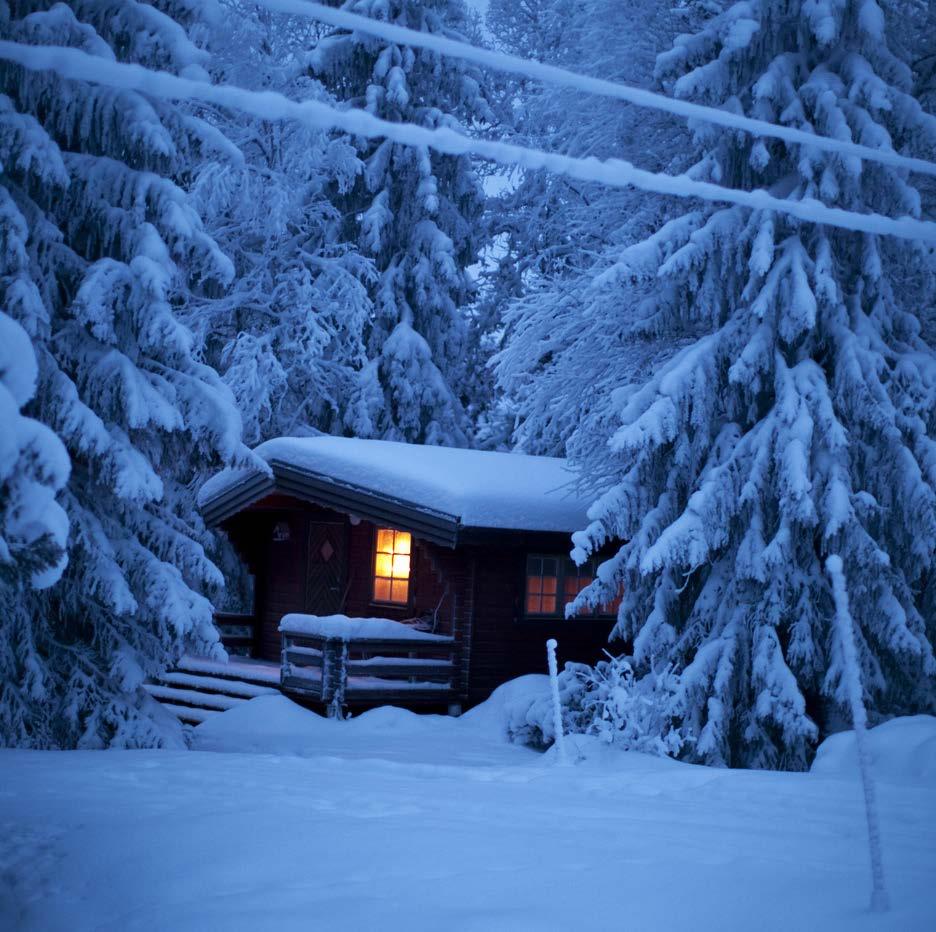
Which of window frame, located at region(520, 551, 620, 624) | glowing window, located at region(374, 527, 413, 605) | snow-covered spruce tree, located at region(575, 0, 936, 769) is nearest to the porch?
glowing window, located at region(374, 527, 413, 605)

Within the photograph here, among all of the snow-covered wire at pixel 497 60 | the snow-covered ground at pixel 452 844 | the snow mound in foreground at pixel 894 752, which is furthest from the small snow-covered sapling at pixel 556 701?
the snow-covered wire at pixel 497 60

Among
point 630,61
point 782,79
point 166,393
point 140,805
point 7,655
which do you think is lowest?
point 140,805

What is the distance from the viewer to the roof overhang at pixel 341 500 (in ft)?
59.2

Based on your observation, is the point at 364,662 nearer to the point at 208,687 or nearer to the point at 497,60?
the point at 208,687

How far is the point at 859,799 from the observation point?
362 inches

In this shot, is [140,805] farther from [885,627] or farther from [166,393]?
[885,627]

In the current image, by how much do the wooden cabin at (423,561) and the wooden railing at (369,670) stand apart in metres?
0.02

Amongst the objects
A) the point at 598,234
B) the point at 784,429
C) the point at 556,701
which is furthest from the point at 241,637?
the point at 784,429

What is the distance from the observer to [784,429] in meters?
13.1

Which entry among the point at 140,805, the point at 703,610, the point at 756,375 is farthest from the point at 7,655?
the point at 756,375

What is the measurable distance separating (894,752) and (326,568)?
13.2 m

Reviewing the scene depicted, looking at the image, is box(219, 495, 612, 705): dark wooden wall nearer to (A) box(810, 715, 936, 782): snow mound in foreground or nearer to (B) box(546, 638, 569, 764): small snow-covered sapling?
(B) box(546, 638, 569, 764): small snow-covered sapling

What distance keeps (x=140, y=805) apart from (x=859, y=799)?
5606 millimetres

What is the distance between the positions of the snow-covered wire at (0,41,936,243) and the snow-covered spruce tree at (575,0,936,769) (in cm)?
643
